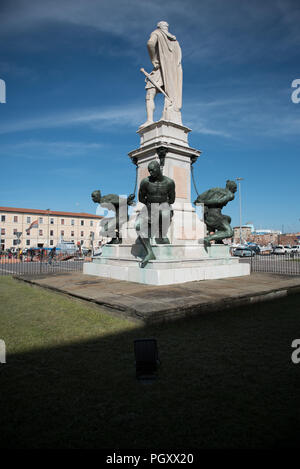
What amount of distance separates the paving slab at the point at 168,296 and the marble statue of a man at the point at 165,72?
6338 mm

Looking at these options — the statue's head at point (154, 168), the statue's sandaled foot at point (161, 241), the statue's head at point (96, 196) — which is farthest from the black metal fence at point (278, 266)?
the statue's head at point (96, 196)

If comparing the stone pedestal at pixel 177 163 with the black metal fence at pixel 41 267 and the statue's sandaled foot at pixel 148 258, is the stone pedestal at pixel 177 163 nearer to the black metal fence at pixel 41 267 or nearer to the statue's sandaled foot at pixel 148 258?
the statue's sandaled foot at pixel 148 258

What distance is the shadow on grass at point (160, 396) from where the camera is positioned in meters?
1.92

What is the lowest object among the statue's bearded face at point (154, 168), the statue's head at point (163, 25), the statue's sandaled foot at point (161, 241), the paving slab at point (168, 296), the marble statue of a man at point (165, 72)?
the paving slab at point (168, 296)

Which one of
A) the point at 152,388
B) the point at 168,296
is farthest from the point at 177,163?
the point at 152,388

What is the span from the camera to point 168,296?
5.54 metres

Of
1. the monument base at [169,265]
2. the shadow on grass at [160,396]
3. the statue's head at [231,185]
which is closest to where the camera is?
the shadow on grass at [160,396]

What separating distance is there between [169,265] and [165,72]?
24.4 feet

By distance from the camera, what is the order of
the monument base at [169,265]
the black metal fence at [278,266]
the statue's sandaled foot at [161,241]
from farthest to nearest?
the black metal fence at [278,266] < the statue's sandaled foot at [161,241] < the monument base at [169,265]

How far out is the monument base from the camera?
7.16 m

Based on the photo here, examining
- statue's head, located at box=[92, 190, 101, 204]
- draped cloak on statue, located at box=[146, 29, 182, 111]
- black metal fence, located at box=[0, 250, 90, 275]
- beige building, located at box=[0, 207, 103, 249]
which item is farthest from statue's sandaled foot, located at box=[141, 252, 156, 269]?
beige building, located at box=[0, 207, 103, 249]

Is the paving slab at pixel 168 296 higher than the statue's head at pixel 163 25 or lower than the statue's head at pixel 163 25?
lower

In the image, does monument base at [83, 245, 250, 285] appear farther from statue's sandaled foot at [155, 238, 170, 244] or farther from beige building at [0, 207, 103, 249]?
beige building at [0, 207, 103, 249]

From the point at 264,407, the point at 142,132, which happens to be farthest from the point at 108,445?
the point at 142,132
